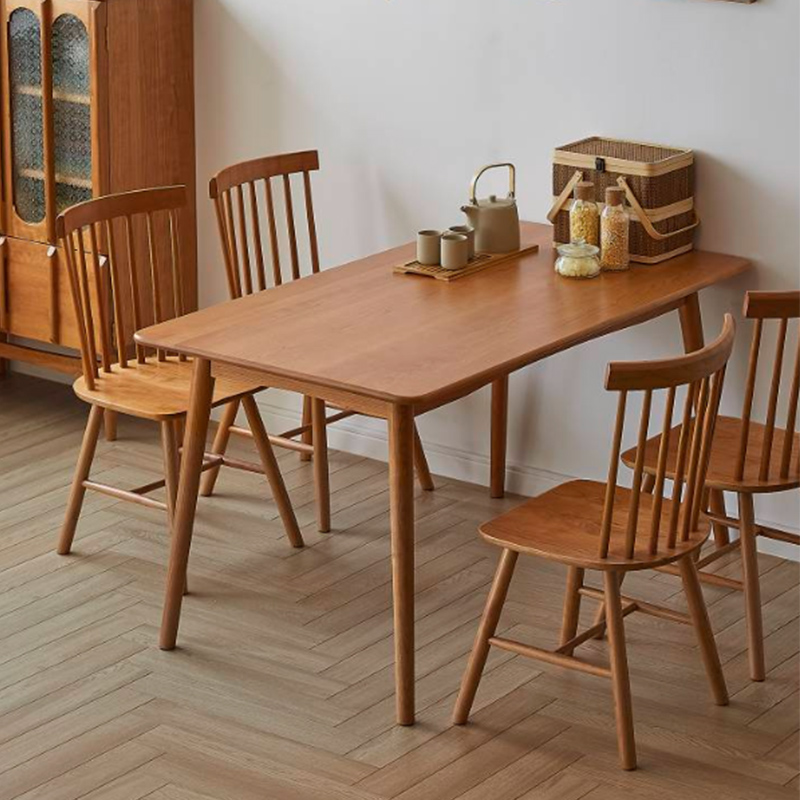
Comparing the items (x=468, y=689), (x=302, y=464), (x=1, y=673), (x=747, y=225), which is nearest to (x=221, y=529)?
(x=302, y=464)

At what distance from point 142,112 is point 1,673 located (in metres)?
1.95

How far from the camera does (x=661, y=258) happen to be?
4.29m

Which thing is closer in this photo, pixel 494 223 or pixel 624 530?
pixel 624 530

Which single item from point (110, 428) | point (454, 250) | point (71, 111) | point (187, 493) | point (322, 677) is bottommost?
point (322, 677)

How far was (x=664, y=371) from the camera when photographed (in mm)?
3146

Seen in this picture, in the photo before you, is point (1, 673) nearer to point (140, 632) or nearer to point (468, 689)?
point (140, 632)

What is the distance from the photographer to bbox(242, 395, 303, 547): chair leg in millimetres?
4357

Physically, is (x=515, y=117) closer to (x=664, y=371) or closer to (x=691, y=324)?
(x=691, y=324)

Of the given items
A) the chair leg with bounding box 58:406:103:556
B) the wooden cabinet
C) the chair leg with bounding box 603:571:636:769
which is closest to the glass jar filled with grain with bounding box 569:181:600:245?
the chair leg with bounding box 603:571:636:769

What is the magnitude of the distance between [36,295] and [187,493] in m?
1.71

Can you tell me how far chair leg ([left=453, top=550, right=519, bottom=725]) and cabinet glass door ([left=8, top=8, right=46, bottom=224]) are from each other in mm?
2356

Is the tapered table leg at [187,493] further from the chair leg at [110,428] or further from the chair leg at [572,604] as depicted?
the chair leg at [110,428]

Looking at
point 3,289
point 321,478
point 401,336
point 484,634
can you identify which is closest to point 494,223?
point 401,336

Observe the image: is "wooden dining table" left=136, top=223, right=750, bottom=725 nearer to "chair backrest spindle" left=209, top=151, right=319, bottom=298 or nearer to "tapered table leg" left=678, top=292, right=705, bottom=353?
"tapered table leg" left=678, top=292, right=705, bottom=353
